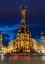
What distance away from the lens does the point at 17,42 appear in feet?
321

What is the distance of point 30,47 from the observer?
97188 mm

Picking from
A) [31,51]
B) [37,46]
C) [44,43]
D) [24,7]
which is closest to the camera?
[31,51]

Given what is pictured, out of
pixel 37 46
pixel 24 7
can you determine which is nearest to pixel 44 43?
pixel 37 46

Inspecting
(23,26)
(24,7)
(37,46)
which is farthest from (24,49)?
(37,46)

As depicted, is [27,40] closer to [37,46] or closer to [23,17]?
[23,17]

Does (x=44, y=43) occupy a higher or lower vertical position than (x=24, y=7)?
lower

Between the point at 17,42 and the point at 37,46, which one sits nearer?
the point at 17,42

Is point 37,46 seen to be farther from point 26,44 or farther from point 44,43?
point 26,44

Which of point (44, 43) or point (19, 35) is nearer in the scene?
point (19, 35)

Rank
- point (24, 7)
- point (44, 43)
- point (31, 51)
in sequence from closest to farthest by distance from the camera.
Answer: point (31, 51) → point (24, 7) → point (44, 43)

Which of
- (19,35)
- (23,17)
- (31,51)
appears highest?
(23,17)

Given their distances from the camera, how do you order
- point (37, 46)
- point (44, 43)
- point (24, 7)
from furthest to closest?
point (44, 43) → point (37, 46) → point (24, 7)

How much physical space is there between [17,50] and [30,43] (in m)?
6.27

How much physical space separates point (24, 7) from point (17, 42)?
1641 centimetres
